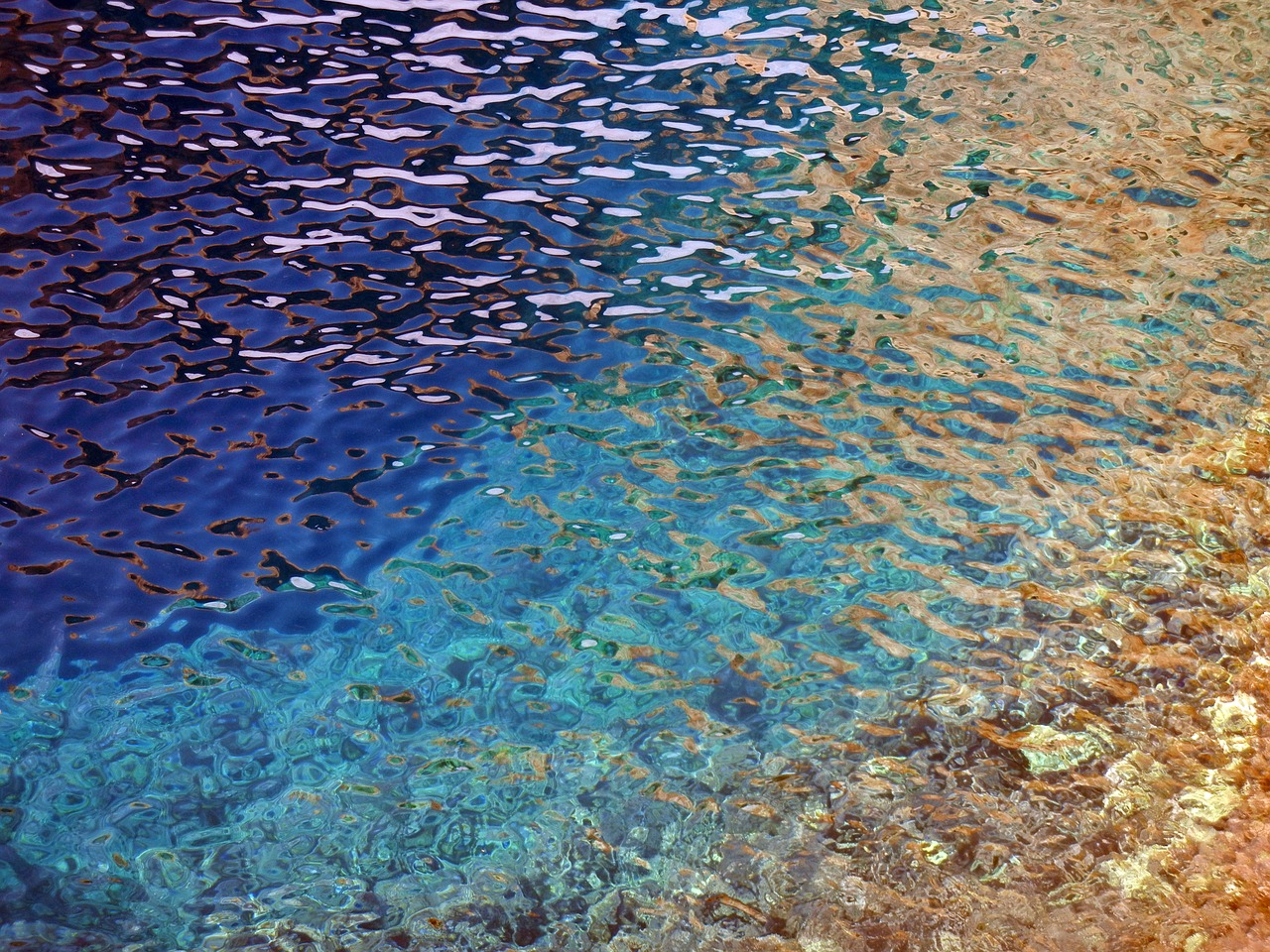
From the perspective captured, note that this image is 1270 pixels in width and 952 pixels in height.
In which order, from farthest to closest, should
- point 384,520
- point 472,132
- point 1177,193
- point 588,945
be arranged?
point 472,132
point 1177,193
point 384,520
point 588,945

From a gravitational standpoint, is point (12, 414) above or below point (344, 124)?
below

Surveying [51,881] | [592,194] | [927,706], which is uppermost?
[592,194]

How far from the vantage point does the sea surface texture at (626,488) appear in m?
3.57

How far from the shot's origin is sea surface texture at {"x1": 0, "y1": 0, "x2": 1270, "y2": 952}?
11.7 feet

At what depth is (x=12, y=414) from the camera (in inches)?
203

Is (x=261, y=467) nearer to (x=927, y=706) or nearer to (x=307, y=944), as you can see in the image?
(x=307, y=944)

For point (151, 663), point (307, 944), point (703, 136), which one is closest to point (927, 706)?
point (307, 944)

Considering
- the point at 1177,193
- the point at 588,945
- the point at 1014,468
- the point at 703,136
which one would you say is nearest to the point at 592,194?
the point at 703,136

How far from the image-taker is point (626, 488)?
4953 mm

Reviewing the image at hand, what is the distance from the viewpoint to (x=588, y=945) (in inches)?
133

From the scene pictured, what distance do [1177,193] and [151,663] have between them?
20.8 feet

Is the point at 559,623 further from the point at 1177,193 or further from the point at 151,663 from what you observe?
the point at 1177,193

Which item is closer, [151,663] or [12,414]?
[151,663]

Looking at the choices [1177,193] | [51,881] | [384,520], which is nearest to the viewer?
[51,881]
